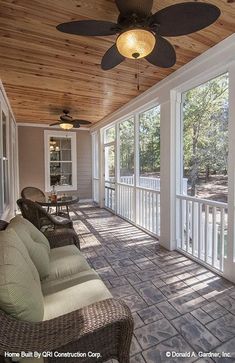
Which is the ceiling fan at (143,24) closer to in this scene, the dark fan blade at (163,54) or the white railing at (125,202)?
the dark fan blade at (163,54)

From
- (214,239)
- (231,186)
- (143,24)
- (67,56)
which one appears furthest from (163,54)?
(214,239)

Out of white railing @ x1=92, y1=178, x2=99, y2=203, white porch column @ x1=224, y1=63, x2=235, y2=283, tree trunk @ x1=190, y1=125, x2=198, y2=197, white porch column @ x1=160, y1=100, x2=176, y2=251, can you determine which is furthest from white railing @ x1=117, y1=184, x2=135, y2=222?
white porch column @ x1=224, y1=63, x2=235, y2=283

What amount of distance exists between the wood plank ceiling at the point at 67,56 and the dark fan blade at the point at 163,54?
0.33 m

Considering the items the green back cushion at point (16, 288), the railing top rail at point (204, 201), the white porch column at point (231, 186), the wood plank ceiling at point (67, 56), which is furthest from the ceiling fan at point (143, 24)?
the railing top rail at point (204, 201)

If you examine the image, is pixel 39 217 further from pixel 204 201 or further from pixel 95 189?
pixel 95 189

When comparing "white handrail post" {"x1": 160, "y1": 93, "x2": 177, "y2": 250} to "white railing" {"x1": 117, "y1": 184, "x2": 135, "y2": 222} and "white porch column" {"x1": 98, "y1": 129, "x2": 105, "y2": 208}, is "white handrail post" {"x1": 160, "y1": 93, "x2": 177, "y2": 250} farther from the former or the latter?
"white porch column" {"x1": 98, "y1": 129, "x2": 105, "y2": 208}

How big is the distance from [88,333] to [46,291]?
1.85ft

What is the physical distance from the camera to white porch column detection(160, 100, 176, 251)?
3.20 meters

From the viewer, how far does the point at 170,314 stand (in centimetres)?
192

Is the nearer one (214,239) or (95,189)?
(214,239)

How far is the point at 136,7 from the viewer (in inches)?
55.7

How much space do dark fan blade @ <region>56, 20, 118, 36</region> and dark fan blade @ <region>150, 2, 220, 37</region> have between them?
288mm

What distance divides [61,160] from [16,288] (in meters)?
6.48

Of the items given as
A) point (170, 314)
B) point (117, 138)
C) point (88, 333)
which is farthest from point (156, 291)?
point (117, 138)
